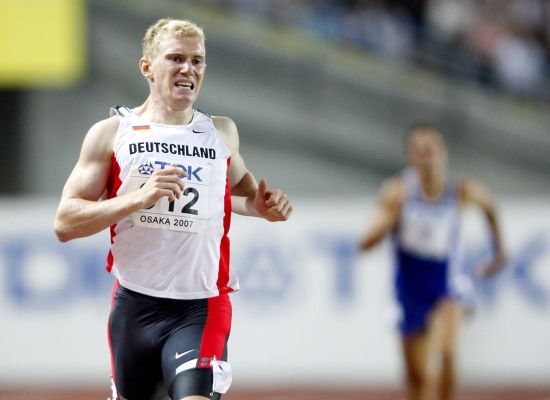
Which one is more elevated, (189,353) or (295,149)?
(295,149)

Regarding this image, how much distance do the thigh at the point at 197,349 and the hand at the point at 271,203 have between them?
41 centimetres

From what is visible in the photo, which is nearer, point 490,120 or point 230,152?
point 230,152

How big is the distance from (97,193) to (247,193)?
0.71 metres

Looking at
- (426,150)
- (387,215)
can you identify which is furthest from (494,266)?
(426,150)

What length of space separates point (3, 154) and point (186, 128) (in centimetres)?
1051

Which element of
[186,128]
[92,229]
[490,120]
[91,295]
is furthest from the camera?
[490,120]

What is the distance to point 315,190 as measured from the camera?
14.5m

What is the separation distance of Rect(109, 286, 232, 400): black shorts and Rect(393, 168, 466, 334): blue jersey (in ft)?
11.2

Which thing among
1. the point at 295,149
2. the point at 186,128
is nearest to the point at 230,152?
the point at 186,128

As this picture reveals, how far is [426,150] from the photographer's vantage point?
7.80m

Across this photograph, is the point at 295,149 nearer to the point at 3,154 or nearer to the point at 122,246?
the point at 3,154

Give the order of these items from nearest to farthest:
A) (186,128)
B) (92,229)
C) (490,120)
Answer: (92,229) < (186,128) < (490,120)

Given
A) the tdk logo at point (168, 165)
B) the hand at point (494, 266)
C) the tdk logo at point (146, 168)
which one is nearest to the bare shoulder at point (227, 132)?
the tdk logo at point (168, 165)

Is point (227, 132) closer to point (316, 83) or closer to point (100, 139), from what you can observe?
point (100, 139)
